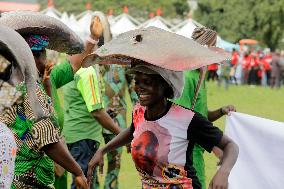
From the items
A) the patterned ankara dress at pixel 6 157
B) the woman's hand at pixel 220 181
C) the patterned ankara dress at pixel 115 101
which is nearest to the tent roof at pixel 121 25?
the patterned ankara dress at pixel 115 101

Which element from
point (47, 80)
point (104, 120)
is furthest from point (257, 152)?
point (47, 80)

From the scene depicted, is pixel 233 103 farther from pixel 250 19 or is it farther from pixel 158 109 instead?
pixel 250 19

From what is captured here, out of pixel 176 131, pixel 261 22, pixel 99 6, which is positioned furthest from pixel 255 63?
pixel 176 131

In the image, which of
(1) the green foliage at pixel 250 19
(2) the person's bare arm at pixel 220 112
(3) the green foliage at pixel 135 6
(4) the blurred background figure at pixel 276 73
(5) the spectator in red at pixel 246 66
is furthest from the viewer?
(3) the green foliage at pixel 135 6

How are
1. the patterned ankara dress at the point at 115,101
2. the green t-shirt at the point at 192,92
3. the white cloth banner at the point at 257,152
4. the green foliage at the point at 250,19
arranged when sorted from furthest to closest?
the green foliage at the point at 250,19 < the patterned ankara dress at the point at 115,101 < the white cloth banner at the point at 257,152 < the green t-shirt at the point at 192,92

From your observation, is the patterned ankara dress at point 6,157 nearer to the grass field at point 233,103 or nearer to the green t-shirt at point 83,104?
the green t-shirt at point 83,104

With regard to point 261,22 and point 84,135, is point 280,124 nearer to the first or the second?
point 84,135

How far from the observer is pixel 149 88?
481 centimetres

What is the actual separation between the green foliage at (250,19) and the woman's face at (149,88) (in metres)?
56.4

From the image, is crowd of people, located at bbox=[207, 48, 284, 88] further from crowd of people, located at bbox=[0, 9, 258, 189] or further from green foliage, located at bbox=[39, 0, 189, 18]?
crowd of people, located at bbox=[0, 9, 258, 189]

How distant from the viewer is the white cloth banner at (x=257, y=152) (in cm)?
662

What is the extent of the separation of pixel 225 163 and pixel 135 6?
7044 cm

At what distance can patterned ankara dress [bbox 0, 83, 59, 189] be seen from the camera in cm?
455

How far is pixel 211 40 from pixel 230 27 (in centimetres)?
5848
